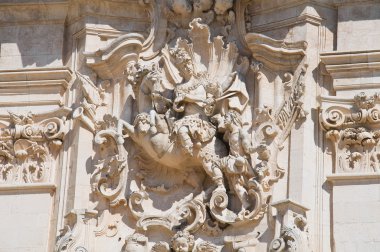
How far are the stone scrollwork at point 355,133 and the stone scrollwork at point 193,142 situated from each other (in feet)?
1.49

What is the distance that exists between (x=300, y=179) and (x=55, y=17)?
389cm

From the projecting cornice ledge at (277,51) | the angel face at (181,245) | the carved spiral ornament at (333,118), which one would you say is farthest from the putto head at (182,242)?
the projecting cornice ledge at (277,51)

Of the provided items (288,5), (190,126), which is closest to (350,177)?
(190,126)

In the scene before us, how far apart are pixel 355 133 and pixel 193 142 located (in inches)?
74.2

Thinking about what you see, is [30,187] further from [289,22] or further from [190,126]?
[289,22]

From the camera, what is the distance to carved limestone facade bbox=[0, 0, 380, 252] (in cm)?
1788

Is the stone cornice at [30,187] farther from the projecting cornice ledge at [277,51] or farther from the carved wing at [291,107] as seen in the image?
the projecting cornice ledge at [277,51]

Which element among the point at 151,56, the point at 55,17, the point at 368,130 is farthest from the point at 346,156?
the point at 55,17

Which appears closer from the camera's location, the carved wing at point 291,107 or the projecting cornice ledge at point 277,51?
the carved wing at point 291,107

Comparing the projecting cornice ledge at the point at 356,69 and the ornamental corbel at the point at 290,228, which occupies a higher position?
the projecting cornice ledge at the point at 356,69

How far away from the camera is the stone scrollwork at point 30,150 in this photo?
18.8 m

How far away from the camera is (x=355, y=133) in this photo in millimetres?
17938

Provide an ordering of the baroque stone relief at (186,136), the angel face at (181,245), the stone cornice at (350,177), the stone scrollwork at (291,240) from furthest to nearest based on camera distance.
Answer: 1. the baroque stone relief at (186,136)
2. the angel face at (181,245)
3. the stone cornice at (350,177)
4. the stone scrollwork at (291,240)

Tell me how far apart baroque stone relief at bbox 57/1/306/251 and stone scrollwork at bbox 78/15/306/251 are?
12 millimetres
